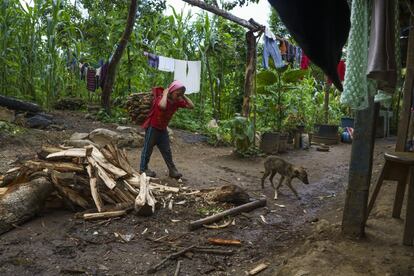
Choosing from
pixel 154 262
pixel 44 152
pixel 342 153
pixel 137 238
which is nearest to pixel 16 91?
pixel 44 152

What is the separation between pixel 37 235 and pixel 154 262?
140 centimetres

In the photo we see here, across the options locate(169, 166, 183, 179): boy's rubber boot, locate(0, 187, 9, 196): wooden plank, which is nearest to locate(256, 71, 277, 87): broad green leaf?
locate(169, 166, 183, 179): boy's rubber boot

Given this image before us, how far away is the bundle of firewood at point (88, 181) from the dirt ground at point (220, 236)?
21 cm

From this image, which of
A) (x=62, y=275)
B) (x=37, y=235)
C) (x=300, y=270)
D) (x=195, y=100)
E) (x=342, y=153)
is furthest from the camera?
(x=195, y=100)

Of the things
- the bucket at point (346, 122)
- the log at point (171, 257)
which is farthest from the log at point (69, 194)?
the bucket at point (346, 122)

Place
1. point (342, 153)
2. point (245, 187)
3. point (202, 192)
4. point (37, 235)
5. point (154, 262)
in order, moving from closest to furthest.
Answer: point (154, 262) → point (37, 235) → point (202, 192) → point (245, 187) → point (342, 153)

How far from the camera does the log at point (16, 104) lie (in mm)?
8462

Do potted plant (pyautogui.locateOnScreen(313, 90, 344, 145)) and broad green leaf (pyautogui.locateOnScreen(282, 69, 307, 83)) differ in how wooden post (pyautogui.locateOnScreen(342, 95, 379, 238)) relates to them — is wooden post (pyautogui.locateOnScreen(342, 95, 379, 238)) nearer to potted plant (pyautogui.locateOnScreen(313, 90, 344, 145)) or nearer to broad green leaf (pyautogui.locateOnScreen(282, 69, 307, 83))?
broad green leaf (pyautogui.locateOnScreen(282, 69, 307, 83))

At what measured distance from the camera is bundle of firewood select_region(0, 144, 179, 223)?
15.8 ft

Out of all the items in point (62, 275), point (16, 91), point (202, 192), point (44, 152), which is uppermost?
point (16, 91)

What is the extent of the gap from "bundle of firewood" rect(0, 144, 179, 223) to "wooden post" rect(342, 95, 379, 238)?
7.64 ft

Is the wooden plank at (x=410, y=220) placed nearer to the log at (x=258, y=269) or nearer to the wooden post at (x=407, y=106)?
the log at (x=258, y=269)

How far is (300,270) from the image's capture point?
10.0ft

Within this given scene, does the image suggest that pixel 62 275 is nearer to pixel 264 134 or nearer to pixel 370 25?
pixel 370 25
